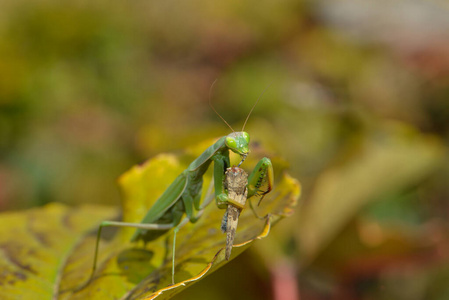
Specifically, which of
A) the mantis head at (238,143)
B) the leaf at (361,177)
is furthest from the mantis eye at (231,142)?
the leaf at (361,177)

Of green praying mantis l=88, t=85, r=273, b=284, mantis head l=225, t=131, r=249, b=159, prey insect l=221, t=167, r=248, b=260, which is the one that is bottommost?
prey insect l=221, t=167, r=248, b=260

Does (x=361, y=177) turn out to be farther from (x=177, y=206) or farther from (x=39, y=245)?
(x=39, y=245)

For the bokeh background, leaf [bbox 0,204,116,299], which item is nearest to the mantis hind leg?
the bokeh background

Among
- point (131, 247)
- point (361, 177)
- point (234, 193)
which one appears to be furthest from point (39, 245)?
point (361, 177)

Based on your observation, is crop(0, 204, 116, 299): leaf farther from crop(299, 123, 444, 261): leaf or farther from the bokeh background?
crop(299, 123, 444, 261): leaf

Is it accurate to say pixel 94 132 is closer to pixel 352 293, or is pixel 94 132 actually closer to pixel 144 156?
pixel 144 156

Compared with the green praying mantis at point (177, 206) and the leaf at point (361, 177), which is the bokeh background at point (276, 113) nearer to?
the leaf at point (361, 177)
